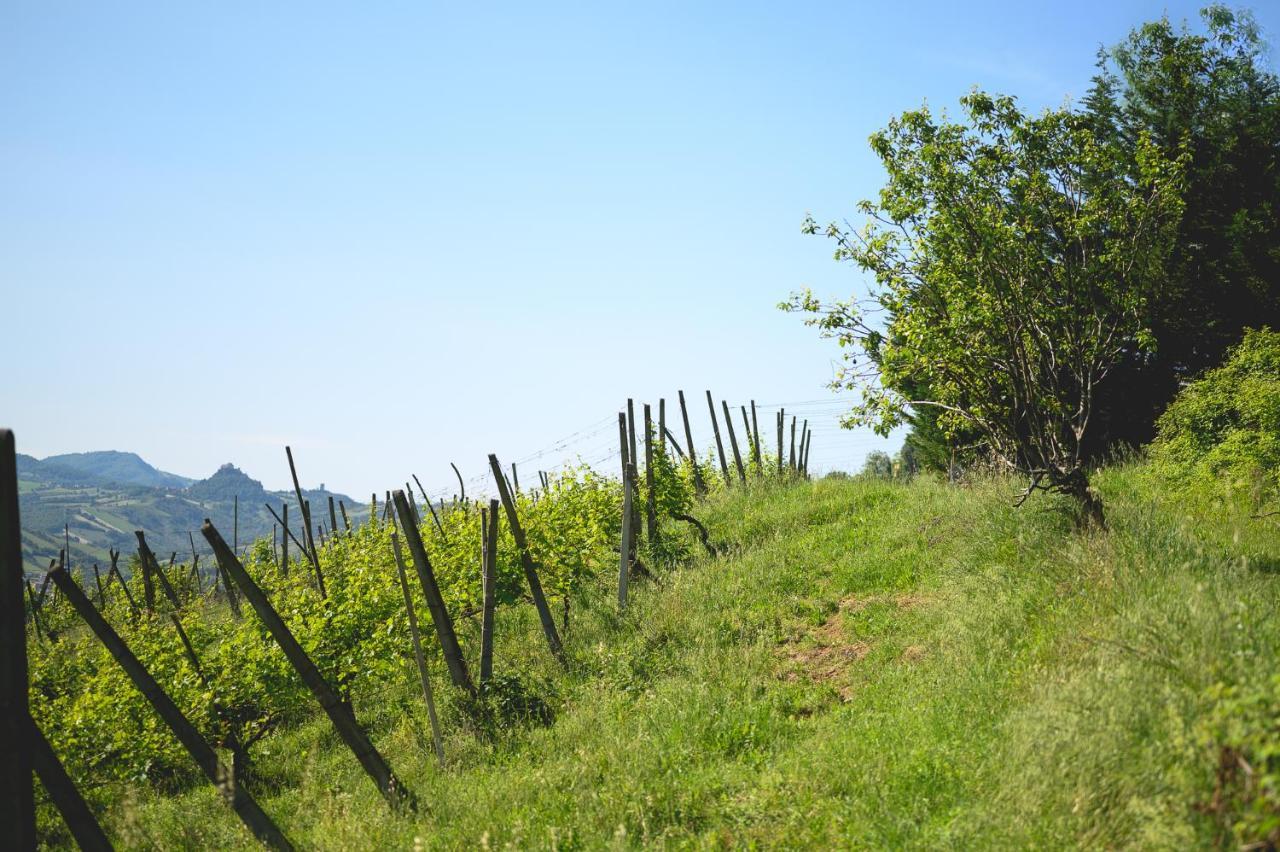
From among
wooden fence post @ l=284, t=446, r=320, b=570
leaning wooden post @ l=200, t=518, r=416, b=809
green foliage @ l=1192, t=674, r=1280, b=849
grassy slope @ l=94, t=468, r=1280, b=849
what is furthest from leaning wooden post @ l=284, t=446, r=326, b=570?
green foliage @ l=1192, t=674, r=1280, b=849

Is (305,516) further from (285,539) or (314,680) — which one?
(314,680)

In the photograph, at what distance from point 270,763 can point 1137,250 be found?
1443 centimetres

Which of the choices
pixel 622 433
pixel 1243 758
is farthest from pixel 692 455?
pixel 1243 758

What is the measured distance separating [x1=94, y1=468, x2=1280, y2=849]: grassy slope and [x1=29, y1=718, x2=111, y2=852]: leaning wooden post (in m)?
0.36

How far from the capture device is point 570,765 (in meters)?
7.34

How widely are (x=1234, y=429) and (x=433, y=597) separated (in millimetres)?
11907

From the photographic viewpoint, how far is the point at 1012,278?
400 inches

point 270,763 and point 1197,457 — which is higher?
point 1197,457

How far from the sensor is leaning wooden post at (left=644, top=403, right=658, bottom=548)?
1644 centimetres

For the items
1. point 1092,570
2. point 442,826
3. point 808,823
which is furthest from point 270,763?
point 1092,570

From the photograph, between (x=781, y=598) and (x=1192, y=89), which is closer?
(x=781, y=598)

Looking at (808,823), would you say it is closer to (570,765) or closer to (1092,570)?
(570,765)

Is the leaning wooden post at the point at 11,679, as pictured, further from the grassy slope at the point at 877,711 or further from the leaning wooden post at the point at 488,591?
the leaning wooden post at the point at 488,591

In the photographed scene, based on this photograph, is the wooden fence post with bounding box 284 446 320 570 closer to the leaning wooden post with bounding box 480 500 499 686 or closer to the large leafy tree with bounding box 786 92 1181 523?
the leaning wooden post with bounding box 480 500 499 686
